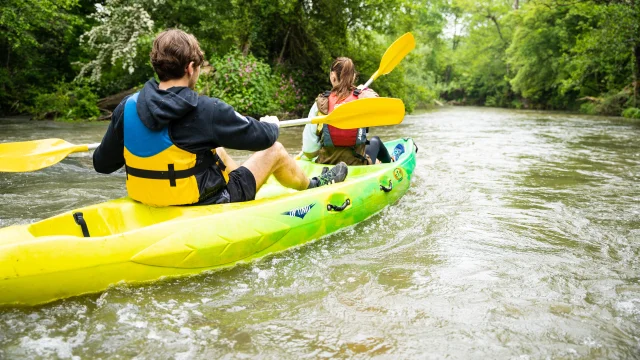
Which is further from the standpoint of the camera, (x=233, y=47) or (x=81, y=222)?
(x=233, y=47)

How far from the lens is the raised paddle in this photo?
251 centimetres

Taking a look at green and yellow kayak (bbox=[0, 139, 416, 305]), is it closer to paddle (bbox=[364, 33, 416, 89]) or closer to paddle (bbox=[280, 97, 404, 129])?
paddle (bbox=[280, 97, 404, 129])

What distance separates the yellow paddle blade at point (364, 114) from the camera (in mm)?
3203

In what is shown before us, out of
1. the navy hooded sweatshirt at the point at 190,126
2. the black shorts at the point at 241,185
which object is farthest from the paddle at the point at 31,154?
the black shorts at the point at 241,185

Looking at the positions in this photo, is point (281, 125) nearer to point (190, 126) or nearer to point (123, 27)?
point (190, 126)

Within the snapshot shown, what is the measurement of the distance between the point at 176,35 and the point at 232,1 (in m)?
7.20

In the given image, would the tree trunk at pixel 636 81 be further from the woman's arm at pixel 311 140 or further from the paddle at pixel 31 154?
the paddle at pixel 31 154

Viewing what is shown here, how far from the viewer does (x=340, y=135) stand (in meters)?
3.87

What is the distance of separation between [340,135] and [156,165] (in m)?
1.91

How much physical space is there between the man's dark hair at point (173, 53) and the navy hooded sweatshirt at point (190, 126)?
8 centimetres

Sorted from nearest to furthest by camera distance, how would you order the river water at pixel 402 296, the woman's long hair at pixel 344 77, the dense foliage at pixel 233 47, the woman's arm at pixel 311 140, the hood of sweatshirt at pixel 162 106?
the river water at pixel 402 296
the hood of sweatshirt at pixel 162 106
the woman's long hair at pixel 344 77
the woman's arm at pixel 311 140
the dense foliage at pixel 233 47

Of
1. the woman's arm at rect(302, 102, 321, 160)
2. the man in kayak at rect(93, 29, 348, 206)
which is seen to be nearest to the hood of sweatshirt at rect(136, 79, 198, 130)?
the man in kayak at rect(93, 29, 348, 206)

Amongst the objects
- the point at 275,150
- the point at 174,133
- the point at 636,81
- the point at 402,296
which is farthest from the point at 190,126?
the point at 636,81

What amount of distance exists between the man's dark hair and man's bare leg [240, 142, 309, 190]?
689 mm
